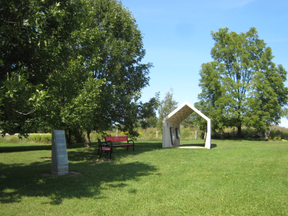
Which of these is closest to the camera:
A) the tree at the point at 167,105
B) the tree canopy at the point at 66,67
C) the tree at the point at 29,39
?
the tree canopy at the point at 66,67

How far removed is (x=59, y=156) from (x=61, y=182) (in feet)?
4.81

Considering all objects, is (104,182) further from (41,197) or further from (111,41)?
(111,41)

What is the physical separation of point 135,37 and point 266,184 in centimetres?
1481

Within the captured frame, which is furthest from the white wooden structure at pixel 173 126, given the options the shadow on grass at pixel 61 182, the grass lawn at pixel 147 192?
the shadow on grass at pixel 61 182

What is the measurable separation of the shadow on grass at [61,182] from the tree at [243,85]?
24.4 meters

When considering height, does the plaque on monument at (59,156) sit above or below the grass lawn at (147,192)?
above

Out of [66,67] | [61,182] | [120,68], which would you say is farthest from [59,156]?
[120,68]

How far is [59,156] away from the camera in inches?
336

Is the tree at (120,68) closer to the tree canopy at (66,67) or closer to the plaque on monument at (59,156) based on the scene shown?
the tree canopy at (66,67)

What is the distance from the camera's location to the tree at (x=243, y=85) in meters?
30.7

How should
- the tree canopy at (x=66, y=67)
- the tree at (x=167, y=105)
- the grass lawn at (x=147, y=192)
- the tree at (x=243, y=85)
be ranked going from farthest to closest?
the tree at (x=167, y=105) < the tree at (x=243, y=85) < the tree canopy at (x=66, y=67) < the grass lawn at (x=147, y=192)

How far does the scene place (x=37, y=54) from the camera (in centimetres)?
629

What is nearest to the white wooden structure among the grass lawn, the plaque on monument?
the grass lawn

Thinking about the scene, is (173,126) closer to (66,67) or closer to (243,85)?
(66,67)
